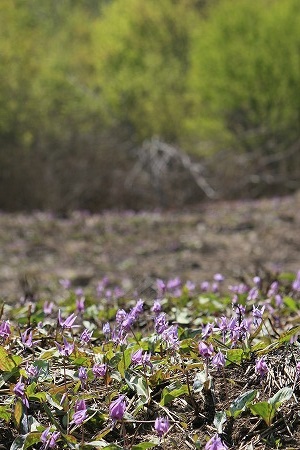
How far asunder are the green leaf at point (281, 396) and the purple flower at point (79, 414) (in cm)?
50

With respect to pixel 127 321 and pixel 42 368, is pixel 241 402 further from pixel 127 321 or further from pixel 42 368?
pixel 42 368

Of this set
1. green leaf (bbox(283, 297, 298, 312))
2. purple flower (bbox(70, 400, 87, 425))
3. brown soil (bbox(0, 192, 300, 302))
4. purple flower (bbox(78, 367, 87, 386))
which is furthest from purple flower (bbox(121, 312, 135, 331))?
brown soil (bbox(0, 192, 300, 302))

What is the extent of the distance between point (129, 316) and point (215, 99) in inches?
851

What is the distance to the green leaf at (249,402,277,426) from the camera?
198 centimetres

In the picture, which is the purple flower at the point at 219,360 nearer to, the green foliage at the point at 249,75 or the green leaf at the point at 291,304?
the green leaf at the point at 291,304

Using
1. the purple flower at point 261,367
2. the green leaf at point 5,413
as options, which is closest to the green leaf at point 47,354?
the green leaf at point 5,413

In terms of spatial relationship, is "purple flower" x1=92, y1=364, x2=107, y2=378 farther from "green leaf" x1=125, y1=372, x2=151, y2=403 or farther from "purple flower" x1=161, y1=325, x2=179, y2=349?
"purple flower" x1=161, y1=325, x2=179, y2=349

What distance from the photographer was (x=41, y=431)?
6.64 ft

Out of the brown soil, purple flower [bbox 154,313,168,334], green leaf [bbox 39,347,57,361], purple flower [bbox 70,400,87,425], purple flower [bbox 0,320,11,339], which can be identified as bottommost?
the brown soil

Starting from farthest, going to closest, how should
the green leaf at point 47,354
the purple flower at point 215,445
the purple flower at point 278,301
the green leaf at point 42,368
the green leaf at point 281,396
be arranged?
the purple flower at point 278,301 < the green leaf at point 47,354 < the green leaf at point 42,368 < the green leaf at point 281,396 < the purple flower at point 215,445

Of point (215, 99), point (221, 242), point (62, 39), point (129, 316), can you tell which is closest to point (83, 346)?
point (129, 316)

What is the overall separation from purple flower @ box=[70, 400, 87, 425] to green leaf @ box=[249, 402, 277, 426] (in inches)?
17.6

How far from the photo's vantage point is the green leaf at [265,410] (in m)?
1.98

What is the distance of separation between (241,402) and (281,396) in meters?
0.11
